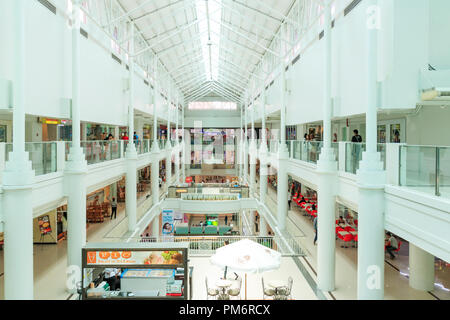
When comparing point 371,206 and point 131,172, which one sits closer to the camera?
point 371,206

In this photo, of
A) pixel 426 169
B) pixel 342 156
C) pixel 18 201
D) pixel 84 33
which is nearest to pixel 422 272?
pixel 342 156

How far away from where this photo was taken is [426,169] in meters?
5.87

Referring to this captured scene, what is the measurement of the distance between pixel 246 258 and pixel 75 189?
5347 millimetres

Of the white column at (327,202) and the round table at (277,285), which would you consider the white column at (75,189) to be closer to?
the round table at (277,285)

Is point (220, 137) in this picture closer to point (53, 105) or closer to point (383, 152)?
point (53, 105)

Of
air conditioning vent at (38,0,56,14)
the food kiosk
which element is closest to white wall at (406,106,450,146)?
the food kiosk

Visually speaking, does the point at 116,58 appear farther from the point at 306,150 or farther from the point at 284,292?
the point at 284,292

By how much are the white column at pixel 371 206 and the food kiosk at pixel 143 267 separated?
3.99 metres

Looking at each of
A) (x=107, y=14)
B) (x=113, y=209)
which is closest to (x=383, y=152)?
(x=107, y=14)

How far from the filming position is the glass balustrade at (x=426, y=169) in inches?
214

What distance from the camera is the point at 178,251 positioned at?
8289 mm

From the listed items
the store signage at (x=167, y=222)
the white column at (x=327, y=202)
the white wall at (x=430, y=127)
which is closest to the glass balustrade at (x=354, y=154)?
the white column at (x=327, y=202)

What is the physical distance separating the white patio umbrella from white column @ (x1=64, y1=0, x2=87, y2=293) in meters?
4.44
